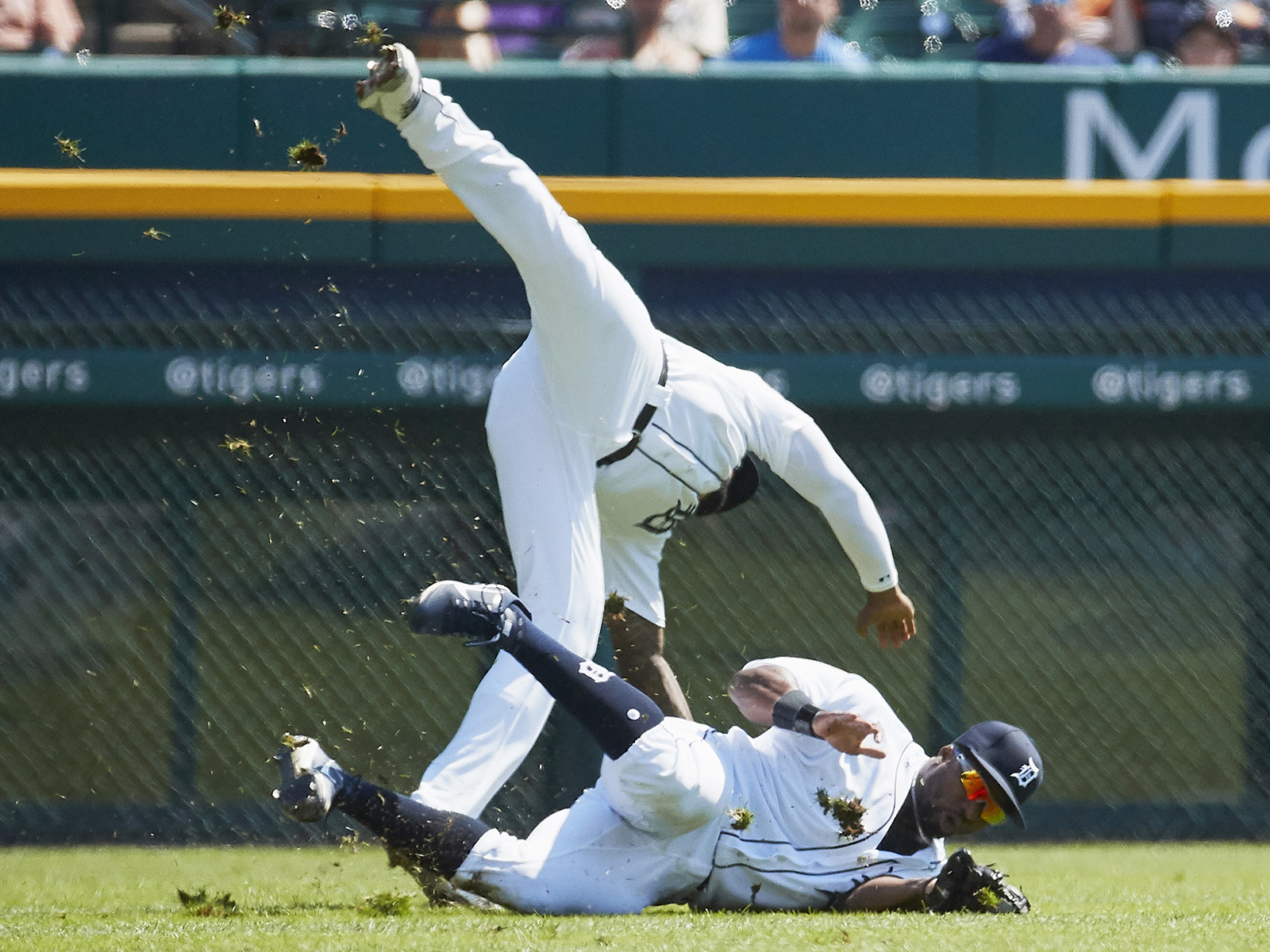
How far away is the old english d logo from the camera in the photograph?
3.39 meters

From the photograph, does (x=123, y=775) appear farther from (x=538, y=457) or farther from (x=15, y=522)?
(x=538, y=457)

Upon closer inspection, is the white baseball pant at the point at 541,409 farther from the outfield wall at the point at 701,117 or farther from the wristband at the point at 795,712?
the outfield wall at the point at 701,117

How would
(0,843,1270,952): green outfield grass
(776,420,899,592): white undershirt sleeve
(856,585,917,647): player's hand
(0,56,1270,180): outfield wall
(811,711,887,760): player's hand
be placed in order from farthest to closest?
1. (0,56,1270,180): outfield wall
2. (856,585,917,647): player's hand
3. (776,420,899,592): white undershirt sleeve
4. (811,711,887,760): player's hand
5. (0,843,1270,952): green outfield grass

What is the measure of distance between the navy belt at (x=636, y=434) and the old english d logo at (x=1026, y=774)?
111cm

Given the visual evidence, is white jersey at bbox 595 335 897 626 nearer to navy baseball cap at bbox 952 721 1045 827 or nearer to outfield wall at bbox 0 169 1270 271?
navy baseball cap at bbox 952 721 1045 827

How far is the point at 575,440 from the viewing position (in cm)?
367

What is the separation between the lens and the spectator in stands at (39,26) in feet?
20.2

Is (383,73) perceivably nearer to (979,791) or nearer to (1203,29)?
(979,791)

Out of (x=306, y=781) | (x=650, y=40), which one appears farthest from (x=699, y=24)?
(x=306, y=781)

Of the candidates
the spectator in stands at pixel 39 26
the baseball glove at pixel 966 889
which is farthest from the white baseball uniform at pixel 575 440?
the spectator in stands at pixel 39 26

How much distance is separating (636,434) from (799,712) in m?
0.75

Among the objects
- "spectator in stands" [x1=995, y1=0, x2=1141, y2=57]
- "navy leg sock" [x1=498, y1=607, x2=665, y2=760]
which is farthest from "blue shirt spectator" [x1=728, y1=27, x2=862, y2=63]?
"navy leg sock" [x1=498, y1=607, x2=665, y2=760]

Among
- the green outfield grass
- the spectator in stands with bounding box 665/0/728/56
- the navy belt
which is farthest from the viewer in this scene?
the spectator in stands with bounding box 665/0/728/56

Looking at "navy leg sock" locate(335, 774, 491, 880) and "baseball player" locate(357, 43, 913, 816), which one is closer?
"navy leg sock" locate(335, 774, 491, 880)
